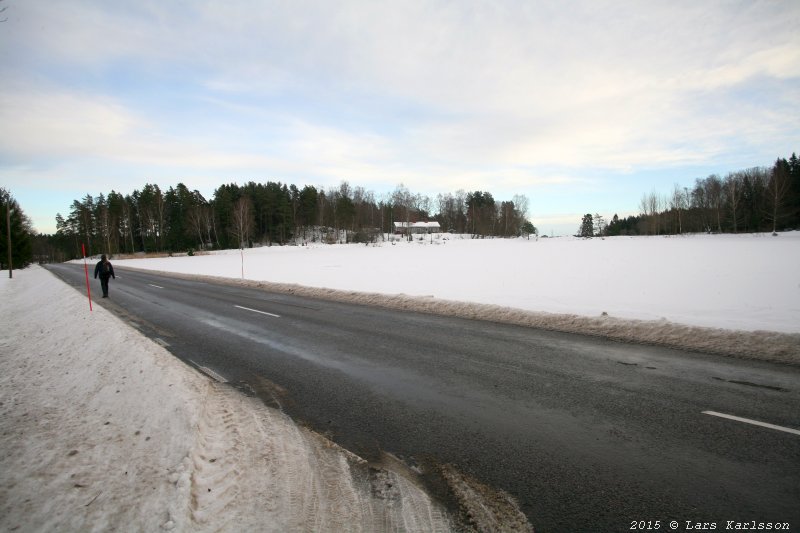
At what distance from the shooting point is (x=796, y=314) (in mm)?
9336

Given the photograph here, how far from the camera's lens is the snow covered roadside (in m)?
2.64

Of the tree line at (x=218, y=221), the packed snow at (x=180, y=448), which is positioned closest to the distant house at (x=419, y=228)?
the tree line at (x=218, y=221)

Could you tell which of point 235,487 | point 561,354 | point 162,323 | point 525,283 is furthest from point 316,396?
point 525,283

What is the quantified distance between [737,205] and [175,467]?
9090 centimetres

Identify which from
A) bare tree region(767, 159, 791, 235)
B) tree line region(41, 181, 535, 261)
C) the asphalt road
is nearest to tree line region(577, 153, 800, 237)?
bare tree region(767, 159, 791, 235)

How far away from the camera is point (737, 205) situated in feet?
218

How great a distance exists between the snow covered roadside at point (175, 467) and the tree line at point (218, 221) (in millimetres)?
64789

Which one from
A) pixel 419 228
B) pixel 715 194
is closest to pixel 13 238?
pixel 419 228

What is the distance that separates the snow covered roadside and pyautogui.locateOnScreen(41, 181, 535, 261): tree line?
64789 mm

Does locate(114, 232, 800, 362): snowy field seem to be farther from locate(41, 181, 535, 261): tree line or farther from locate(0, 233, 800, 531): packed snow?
locate(41, 181, 535, 261): tree line

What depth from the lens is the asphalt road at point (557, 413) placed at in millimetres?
2814

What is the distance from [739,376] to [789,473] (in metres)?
2.81

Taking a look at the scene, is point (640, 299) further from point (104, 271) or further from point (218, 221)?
point (218, 221)

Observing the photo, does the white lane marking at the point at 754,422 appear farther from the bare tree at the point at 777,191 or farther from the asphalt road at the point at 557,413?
the bare tree at the point at 777,191
